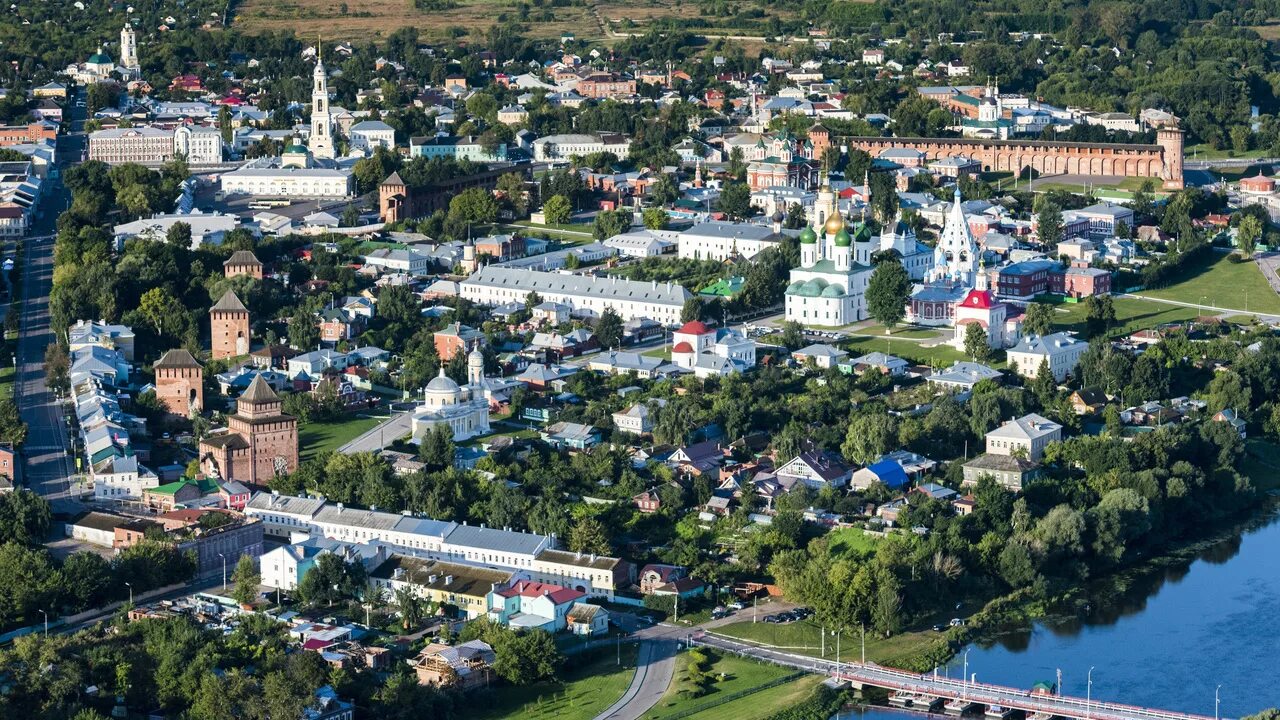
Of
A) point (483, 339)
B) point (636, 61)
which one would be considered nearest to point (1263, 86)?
point (636, 61)

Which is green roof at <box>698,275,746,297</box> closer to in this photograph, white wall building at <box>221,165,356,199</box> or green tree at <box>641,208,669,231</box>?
green tree at <box>641,208,669,231</box>

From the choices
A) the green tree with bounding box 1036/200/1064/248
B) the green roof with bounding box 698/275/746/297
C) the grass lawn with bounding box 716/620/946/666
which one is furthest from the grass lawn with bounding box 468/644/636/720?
the green tree with bounding box 1036/200/1064/248

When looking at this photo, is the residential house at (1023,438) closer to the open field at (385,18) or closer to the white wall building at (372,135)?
the white wall building at (372,135)

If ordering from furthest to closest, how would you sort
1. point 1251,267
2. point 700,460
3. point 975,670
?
1. point 1251,267
2. point 700,460
3. point 975,670

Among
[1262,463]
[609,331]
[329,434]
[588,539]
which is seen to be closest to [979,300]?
[609,331]

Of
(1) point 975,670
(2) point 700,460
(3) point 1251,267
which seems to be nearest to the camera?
(1) point 975,670

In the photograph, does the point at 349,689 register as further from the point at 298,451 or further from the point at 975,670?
the point at 298,451
